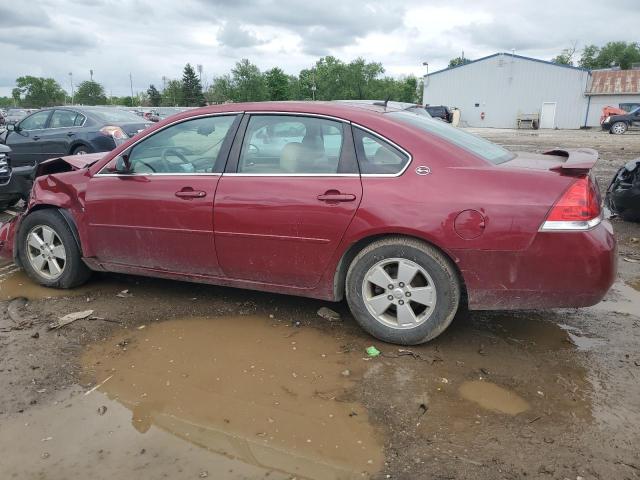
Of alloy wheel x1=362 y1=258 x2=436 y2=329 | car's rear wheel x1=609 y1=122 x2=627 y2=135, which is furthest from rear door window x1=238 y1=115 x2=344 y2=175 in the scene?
car's rear wheel x1=609 y1=122 x2=627 y2=135

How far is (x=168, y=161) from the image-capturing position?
13.7ft

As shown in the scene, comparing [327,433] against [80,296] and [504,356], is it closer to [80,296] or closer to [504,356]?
[504,356]

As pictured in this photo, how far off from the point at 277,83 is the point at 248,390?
85762 millimetres

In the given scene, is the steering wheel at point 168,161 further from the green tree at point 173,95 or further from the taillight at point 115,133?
the green tree at point 173,95

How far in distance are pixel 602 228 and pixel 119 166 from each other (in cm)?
346

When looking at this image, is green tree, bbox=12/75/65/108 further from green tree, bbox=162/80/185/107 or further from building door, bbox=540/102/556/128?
building door, bbox=540/102/556/128

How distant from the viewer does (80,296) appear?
15.0 feet

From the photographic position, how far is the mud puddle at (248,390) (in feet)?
8.50

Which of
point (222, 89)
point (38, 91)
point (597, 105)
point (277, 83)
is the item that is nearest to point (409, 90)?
point (277, 83)

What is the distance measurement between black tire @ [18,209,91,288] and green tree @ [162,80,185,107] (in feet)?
292

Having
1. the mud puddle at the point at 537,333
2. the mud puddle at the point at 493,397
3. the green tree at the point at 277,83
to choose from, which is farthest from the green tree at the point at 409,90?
the mud puddle at the point at 493,397

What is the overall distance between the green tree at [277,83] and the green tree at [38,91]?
44820mm

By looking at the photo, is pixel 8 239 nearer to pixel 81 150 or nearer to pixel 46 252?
pixel 46 252

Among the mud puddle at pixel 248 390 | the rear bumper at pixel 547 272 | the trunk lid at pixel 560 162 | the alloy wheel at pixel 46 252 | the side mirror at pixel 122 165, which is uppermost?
the trunk lid at pixel 560 162
